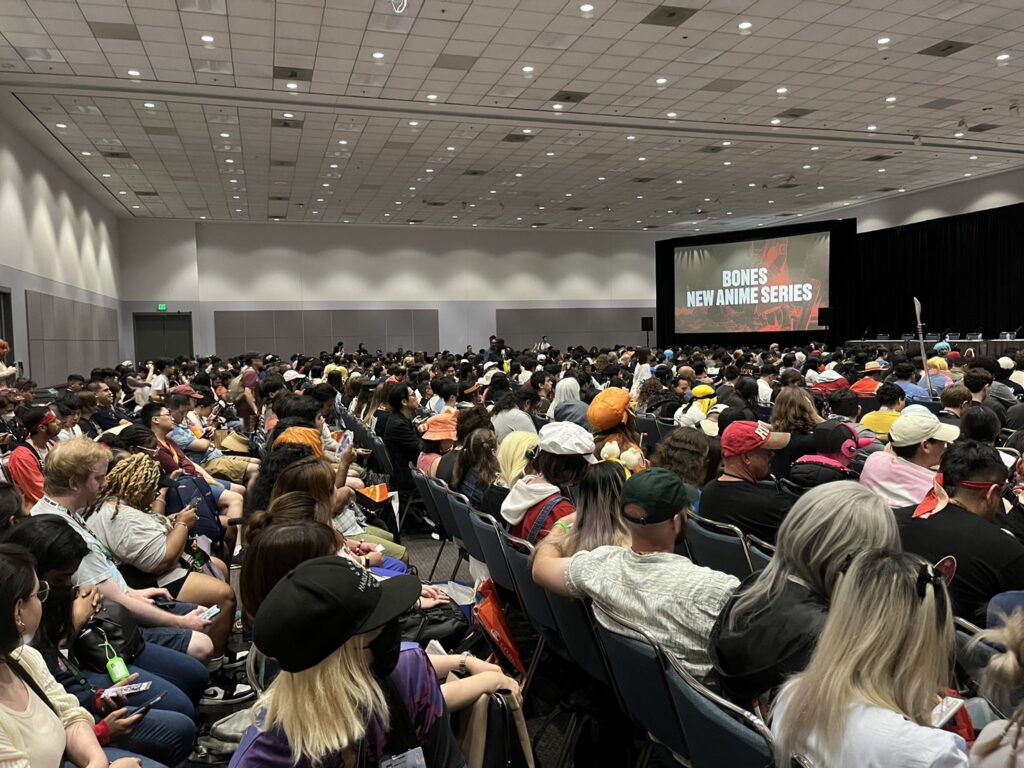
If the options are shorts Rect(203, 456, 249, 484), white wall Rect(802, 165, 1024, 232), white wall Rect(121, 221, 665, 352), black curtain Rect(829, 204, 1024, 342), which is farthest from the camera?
white wall Rect(121, 221, 665, 352)

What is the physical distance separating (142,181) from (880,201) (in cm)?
2319

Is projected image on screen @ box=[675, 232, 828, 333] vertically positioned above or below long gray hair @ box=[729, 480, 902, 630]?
above

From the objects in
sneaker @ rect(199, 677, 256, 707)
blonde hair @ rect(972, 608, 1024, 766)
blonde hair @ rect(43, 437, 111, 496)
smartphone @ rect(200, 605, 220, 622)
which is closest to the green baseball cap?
blonde hair @ rect(972, 608, 1024, 766)

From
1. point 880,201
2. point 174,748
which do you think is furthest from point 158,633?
point 880,201

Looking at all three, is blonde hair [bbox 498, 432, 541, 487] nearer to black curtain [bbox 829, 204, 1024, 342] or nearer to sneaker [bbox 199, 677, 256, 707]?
sneaker [bbox 199, 677, 256, 707]

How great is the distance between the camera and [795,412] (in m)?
5.71

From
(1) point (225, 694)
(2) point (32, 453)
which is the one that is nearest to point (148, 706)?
(1) point (225, 694)

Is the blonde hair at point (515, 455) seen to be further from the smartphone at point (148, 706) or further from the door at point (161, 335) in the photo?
the door at point (161, 335)

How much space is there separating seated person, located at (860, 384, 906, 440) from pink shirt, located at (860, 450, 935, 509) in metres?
2.11

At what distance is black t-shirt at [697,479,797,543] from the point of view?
3576 mm

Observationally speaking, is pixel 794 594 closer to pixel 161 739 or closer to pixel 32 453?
pixel 161 739

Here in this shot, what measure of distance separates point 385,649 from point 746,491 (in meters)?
2.52

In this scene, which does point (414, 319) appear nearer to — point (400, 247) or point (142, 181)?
point (400, 247)

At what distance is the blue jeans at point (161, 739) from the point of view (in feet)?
8.62
